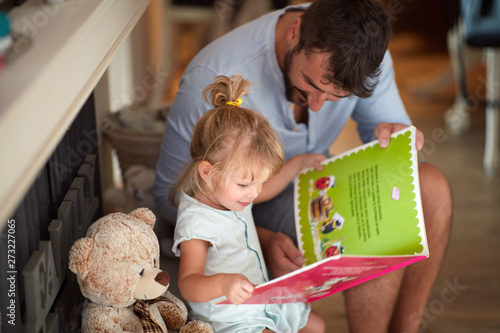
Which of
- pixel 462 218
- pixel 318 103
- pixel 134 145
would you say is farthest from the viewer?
pixel 462 218

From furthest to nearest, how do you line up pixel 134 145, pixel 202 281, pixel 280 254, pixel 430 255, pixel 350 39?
pixel 134 145 < pixel 430 255 < pixel 280 254 < pixel 350 39 < pixel 202 281

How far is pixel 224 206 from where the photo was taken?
1.12 m

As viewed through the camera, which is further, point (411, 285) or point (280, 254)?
point (411, 285)

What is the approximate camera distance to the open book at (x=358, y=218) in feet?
3.42

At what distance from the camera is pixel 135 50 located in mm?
2855

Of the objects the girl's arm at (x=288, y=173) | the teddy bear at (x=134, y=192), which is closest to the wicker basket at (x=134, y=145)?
the teddy bear at (x=134, y=192)

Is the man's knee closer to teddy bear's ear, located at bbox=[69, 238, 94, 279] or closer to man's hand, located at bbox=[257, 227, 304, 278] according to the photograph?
man's hand, located at bbox=[257, 227, 304, 278]

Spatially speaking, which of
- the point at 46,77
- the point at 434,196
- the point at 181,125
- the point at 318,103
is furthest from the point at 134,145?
the point at 46,77

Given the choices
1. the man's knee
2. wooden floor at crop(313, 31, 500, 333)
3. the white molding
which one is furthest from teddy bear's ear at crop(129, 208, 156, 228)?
wooden floor at crop(313, 31, 500, 333)

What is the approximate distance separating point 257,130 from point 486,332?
109 cm

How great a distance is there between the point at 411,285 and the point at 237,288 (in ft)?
A: 2.20

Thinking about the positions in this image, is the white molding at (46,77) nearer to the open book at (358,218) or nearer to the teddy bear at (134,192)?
the open book at (358,218)

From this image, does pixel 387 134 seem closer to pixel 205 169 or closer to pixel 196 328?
pixel 205 169

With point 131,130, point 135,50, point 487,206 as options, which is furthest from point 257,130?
point 135,50
